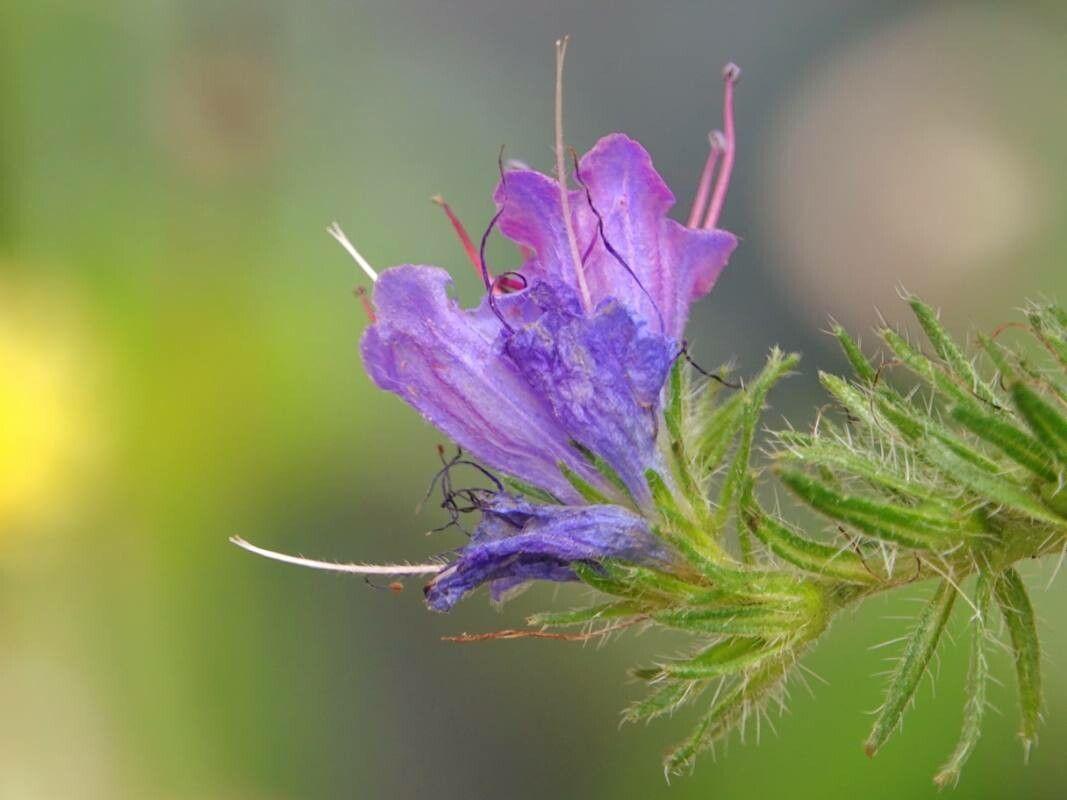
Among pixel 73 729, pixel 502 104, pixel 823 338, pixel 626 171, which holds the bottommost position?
pixel 73 729

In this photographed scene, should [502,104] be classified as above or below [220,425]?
above

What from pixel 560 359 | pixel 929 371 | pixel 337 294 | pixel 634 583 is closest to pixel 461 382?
pixel 560 359

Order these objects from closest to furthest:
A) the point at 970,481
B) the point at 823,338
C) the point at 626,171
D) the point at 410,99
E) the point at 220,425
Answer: the point at 970,481
the point at 626,171
the point at 823,338
the point at 220,425
the point at 410,99

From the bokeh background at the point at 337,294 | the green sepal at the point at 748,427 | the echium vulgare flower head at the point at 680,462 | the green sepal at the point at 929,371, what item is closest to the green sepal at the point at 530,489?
the echium vulgare flower head at the point at 680,462

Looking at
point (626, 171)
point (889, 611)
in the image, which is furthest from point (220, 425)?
point (626, 171)

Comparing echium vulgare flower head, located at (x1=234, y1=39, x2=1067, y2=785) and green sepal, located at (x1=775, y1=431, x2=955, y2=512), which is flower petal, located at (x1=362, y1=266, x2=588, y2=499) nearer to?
echium vulgare flower head, located at (x1=234, y1=39, x2=1067, y2=785)

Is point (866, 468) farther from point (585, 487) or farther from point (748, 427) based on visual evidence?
point (585, 487)

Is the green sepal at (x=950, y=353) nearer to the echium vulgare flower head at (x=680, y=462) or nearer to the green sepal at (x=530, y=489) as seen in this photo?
the echium vulgare flower head at (x=680, y=462)

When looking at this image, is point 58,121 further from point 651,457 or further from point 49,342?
point 651,457
